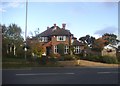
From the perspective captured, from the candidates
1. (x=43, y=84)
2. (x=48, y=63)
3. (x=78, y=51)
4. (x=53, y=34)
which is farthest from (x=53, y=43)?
(x=43, y=84)

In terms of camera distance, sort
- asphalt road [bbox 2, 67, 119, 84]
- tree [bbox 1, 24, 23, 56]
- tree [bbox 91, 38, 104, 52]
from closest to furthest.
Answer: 1. asphalt road [bbox 2, 67, 119, 84]
2. tree [bbox 1, 24, 23, 56]
3. tree [bbox 91, 38, 104, 52]

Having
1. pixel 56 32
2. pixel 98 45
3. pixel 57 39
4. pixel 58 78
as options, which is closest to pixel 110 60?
pixel 98 45

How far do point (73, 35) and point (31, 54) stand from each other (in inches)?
924

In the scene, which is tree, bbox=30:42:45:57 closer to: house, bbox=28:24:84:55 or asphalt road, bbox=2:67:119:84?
house, bbox=28:24:84:55

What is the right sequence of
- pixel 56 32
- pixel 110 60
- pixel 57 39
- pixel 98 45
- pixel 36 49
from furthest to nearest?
pixel 56 32 < pixel 57 39 < pixel 98 45 < pixel 36 49 < pixel 110 60

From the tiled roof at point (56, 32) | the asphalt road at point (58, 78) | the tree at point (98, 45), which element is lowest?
the asphalt road at point (58, 78)

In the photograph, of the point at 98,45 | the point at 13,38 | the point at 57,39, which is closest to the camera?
the point at 13,38

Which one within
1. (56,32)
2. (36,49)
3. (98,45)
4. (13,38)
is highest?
(56,32)

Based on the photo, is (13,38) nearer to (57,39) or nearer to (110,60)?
(110,60)

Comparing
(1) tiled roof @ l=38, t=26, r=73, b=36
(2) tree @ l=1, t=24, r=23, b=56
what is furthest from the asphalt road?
(1) tiled roof @ l=38, t=26, r=73, b=36

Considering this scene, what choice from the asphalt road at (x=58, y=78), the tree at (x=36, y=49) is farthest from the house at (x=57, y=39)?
the asphalt road at (x=58, y=78)

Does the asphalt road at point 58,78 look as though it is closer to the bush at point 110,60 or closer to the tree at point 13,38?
the bush at point 110,60

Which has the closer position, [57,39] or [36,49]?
[36,49]

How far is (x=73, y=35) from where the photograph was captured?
65.6 meters
